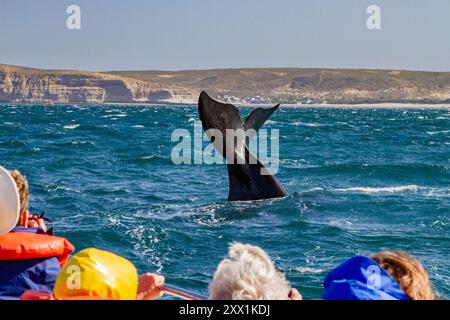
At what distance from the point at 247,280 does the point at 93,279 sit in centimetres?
94

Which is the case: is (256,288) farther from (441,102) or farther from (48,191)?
(441,102)

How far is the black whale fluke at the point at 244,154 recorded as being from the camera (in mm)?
13805

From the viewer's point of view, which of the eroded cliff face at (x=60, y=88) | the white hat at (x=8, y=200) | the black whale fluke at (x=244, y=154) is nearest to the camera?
the white hat at (x=8, y=200)

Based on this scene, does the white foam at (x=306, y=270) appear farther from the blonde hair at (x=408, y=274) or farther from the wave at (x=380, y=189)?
the wave at (x=380, y=189)

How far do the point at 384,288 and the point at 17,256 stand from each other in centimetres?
229

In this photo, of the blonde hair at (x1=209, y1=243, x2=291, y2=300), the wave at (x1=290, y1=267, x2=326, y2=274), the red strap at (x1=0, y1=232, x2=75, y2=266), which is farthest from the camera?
the wave at (x1=290, y1=267, x2=326, y2=274)

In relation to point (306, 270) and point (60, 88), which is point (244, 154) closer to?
point (306, 270)

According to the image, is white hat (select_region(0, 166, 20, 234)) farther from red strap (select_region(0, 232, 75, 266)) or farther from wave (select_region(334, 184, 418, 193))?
wave (select_region(334, 184, 418, 193))

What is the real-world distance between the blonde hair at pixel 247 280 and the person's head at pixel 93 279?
0.66 metres

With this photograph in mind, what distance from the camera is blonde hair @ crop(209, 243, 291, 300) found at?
3.58 meters

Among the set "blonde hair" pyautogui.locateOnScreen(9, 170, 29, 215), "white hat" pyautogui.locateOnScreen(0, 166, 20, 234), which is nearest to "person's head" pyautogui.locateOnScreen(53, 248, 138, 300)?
"white hat" pyautogui.locateOnScreen(0, 166, 20, 234)

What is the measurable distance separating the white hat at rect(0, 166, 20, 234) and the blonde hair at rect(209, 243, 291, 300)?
144 cm

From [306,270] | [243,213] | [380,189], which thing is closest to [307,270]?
[306,270]

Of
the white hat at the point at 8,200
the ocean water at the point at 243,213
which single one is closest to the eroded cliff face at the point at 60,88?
the ocean water at the point at 243,213
